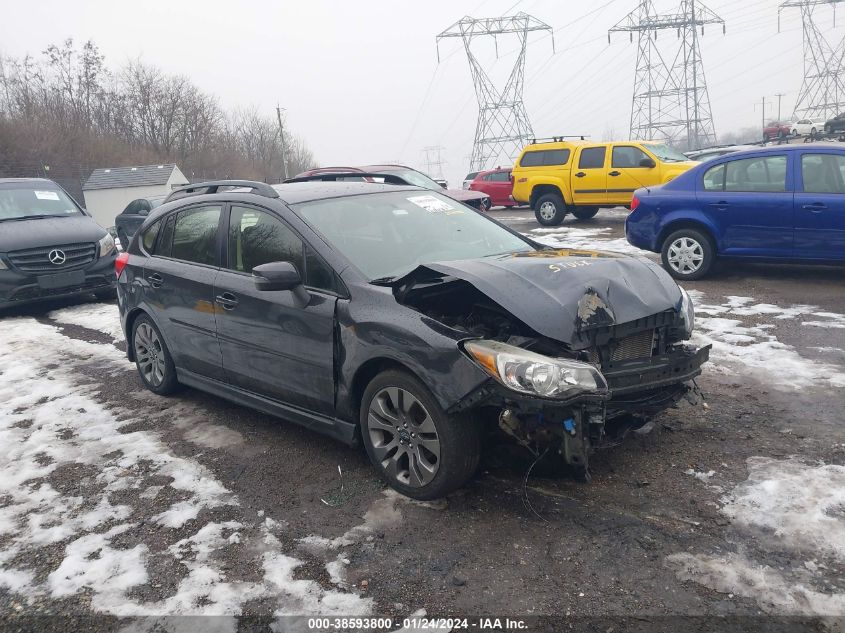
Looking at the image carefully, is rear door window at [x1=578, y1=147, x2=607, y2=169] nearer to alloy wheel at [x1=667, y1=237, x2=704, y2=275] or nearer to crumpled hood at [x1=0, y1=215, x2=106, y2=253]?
alloy wheel at [x1=667, y1=237, x2=704, y2=275]

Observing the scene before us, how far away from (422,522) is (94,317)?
750 cm

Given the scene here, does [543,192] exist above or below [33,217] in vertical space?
below

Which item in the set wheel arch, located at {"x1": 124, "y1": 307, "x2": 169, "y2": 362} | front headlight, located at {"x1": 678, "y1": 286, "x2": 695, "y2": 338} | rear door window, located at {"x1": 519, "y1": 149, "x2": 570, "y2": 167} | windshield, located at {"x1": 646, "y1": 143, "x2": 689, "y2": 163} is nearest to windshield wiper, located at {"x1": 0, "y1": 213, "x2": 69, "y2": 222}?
wheel arch, located at {"x1": 124, "y1": 307, "x2": 169, "y2": 362}

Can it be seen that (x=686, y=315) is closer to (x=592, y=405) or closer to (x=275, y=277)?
(x=592, y=405)

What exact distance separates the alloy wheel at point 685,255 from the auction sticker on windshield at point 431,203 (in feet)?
15.7

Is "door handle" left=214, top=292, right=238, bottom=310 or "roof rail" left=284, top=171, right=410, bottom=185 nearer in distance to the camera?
"door handle" left=214, top=292, right=238, bottom=310

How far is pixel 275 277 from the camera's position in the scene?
3783mm

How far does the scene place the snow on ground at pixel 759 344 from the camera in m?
4.95

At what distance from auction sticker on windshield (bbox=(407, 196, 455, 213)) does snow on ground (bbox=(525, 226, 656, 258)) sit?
656 cm

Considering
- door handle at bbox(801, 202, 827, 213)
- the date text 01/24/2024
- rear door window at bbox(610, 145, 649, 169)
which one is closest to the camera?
the date text 01/24/2024

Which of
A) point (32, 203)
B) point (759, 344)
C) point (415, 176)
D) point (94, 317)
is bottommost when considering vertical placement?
point (759, 344)

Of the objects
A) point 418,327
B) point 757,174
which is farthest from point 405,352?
point 757,174

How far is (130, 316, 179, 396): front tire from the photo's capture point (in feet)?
17.7

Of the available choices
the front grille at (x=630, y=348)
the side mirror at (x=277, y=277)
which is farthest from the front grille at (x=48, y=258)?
the front grille at (x=630, y=348)
